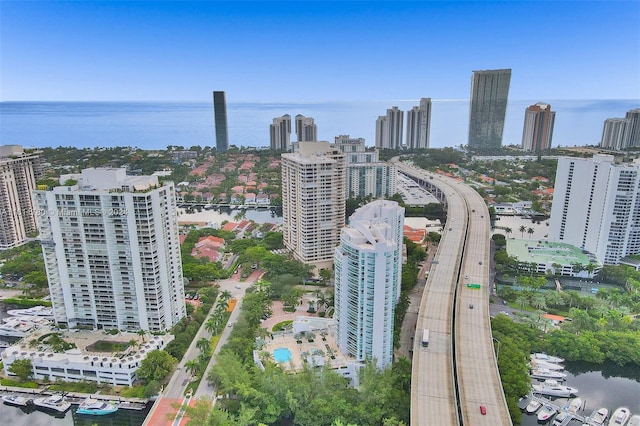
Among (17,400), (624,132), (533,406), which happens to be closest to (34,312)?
(17,400)

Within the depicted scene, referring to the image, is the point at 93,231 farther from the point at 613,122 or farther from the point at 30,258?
the point at 613,122

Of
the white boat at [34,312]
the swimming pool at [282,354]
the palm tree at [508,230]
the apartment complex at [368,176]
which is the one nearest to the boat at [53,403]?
the white boat at [34,312]

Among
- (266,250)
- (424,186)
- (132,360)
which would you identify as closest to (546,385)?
(132,360)

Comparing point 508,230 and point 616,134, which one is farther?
point 616,134

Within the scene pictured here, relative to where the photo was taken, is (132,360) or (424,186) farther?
(424,186)

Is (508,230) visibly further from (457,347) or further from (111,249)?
(111,249)

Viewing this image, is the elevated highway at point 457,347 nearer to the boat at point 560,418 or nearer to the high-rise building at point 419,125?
the boat at point 560,418
